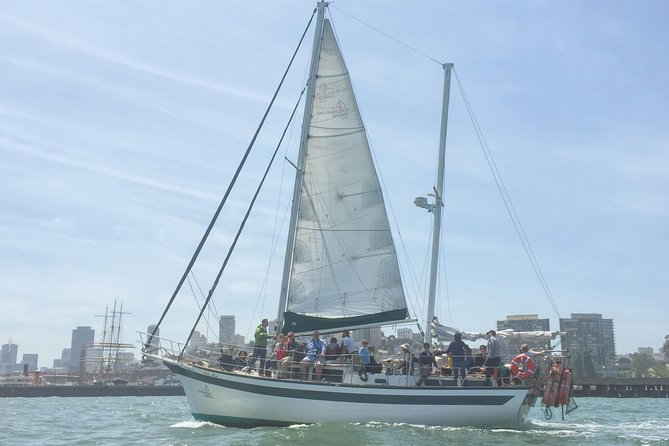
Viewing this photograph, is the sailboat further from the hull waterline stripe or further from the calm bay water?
the calm bay water

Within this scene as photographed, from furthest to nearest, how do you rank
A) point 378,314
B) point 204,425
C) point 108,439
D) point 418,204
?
point 418,204 < point 378,314 < point 204,425 < point 108,439

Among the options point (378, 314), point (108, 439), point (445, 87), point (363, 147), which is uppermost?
point (445, 87)

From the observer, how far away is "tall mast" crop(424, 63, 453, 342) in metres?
26.5

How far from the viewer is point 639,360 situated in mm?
148875

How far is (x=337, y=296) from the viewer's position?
25.6 metres

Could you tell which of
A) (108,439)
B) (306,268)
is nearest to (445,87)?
(306,268)

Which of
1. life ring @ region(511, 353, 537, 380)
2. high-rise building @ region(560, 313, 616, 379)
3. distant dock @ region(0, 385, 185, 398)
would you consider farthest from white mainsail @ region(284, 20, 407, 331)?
high-rise building @ region(560, 313, 616, 379)

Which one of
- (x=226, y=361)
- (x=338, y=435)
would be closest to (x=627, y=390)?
(x=226, y=361)

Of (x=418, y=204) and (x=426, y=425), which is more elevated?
(x=418, y=204)

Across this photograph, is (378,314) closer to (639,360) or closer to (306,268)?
(306,268)

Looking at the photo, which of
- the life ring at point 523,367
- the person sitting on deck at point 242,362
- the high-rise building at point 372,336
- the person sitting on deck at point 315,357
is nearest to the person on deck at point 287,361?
the person sitting on deck at point 315,357

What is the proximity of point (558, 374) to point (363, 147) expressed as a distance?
10448 mm

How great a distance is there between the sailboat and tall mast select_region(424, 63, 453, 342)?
4cm

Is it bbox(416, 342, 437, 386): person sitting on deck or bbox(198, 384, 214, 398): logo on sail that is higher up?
bbox(416, 342, 437, 386): person sitting on deck
